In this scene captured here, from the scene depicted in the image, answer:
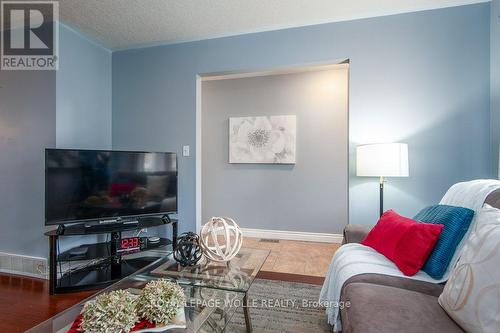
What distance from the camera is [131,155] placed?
2357 mm

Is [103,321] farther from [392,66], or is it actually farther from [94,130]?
[392,66]

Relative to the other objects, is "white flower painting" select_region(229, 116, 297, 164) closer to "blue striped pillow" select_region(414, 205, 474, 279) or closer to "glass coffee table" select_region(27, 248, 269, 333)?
"glass coffee table" select_region(27, 248, 269, 333)

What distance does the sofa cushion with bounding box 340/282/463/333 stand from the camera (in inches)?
33.5

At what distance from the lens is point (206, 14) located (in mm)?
2252

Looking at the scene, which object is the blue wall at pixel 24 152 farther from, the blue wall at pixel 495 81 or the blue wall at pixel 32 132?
the blue wall at pixel 495 81

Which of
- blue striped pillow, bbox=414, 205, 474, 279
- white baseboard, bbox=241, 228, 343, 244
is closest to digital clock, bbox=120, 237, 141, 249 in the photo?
white baseboard, bbox=241, 228, 343, 244

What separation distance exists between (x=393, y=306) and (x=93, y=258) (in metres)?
2.17

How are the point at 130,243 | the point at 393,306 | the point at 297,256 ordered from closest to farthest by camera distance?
the point at 393,306 → the point at 130,243 → the point at 297,256

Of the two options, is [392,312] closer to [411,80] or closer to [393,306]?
[393,306]

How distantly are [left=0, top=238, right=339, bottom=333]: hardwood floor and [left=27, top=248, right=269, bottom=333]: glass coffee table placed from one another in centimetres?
92

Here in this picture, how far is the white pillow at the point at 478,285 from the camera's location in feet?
2.51

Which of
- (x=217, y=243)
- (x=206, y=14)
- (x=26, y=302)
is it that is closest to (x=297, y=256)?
(x=217, y=243)

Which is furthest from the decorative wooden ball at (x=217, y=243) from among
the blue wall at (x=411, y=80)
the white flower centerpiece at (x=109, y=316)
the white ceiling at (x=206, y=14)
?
the white ceiling at (x=206, y=14)

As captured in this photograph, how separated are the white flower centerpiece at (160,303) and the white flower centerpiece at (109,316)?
5 cm
